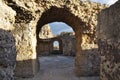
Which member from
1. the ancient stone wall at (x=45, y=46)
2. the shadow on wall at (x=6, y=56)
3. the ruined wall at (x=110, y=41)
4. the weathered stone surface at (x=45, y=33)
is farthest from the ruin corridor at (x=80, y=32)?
the weathered stone surface at (x=45, y=33)

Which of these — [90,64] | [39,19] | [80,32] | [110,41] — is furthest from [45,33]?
[110,41]

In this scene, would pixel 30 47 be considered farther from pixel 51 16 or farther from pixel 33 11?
pixel 51 16

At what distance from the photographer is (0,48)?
2.72m

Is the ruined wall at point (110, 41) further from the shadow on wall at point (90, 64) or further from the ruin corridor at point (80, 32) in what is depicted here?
the shadow on wall at point (90, 64)

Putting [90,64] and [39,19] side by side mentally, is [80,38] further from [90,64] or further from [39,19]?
[39,19]

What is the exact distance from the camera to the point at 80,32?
366 inches

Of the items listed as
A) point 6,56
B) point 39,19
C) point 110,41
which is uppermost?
point 39,19

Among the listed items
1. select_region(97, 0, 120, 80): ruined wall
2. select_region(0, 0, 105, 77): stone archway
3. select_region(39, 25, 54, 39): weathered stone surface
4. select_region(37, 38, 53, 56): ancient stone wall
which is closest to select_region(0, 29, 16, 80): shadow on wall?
select_region(97, 0, 120, 80): ruined wall

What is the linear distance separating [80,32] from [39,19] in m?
1.80

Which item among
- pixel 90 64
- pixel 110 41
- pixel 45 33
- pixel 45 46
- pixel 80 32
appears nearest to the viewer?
pixel 110 41

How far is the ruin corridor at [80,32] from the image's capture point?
5473mm

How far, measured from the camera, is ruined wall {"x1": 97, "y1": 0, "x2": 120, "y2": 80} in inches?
202

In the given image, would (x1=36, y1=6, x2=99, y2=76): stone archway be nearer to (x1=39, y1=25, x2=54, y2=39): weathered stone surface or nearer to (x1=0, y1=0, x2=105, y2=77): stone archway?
(x1=0, y1=0, x2=105, y2=77): stone archway

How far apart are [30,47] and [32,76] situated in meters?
1.07
